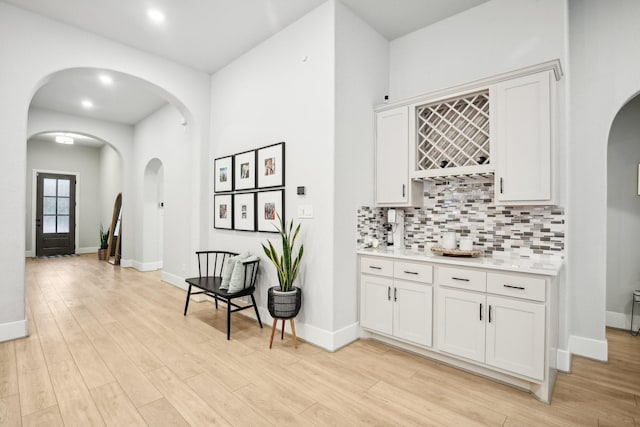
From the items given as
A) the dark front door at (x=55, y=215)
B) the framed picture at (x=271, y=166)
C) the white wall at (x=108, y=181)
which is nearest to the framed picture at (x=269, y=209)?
the framed picture at (x=271, y=166)

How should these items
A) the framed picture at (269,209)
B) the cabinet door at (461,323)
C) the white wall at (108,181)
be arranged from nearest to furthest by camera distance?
the cabinet door at (461,323) → the framed picture at (269,209) → the white wall at (108,181)

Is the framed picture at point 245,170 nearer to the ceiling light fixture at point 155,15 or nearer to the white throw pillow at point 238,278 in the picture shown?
the white throw pillow at point 238,278

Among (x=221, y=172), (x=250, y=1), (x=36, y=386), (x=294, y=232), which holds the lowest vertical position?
(x=36, y=386)

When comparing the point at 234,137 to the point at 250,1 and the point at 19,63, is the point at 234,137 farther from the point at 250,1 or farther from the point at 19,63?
the point at 19,63

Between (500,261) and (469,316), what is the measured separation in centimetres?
50

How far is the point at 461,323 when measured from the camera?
2.40 meters

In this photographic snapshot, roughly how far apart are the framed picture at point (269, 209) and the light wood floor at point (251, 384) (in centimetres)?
112

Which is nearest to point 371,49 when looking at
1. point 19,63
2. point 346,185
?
point 346,185

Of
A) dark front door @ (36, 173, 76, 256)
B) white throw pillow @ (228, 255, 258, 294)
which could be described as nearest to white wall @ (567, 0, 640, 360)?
white throw pillow @ (228, 255, 258, 294)

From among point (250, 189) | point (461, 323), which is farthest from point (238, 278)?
point (461, 323)

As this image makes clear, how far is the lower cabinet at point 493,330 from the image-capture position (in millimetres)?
2076

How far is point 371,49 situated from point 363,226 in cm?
189

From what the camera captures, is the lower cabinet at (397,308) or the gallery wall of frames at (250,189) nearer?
the lower cabinet at (397,308)

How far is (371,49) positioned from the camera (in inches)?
131
